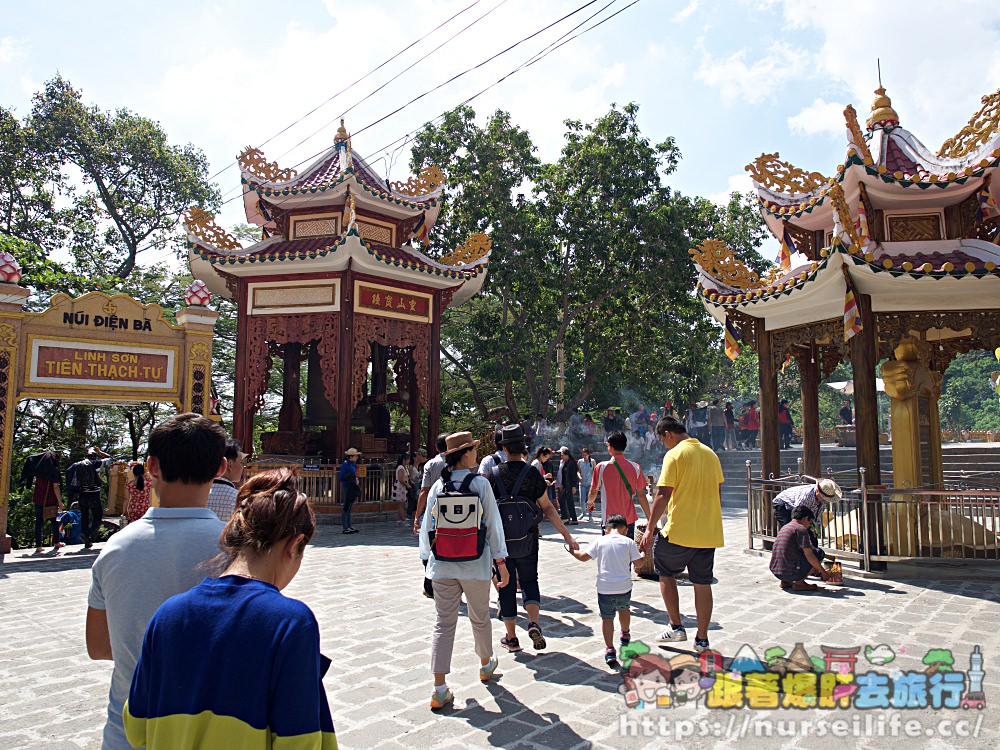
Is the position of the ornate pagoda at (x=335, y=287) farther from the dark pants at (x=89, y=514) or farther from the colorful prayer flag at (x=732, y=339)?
the colorful prayer flag at (x=732, y=339)

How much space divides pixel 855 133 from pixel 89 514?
13.3 m

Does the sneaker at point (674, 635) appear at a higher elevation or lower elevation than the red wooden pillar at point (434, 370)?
lower

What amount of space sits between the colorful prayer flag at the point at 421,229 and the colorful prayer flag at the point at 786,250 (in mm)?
9419

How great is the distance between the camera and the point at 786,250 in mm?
12102

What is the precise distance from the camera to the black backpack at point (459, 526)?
4430 millimetres

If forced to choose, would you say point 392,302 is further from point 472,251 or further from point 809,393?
point 809,393

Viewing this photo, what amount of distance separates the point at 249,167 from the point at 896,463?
50.4ft

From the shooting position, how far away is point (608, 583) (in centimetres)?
497

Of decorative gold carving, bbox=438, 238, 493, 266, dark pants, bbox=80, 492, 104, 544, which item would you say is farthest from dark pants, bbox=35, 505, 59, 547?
decorative gold carving, bbox=438, 238, 493, 266

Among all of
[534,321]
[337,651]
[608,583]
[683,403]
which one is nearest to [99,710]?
[337,651]

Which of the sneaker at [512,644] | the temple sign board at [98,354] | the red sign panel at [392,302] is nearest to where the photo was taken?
the sneaker at [512,644]

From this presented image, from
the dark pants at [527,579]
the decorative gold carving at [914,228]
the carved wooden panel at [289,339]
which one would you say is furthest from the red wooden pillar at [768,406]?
the carved wooden panel at [289,339]

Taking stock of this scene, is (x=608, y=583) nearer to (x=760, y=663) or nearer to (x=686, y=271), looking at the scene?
→ (x=760, y=663)

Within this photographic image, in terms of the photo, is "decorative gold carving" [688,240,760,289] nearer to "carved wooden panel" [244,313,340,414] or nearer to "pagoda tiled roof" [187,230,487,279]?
"pagoda tiled roof" [187,230,487,279]
